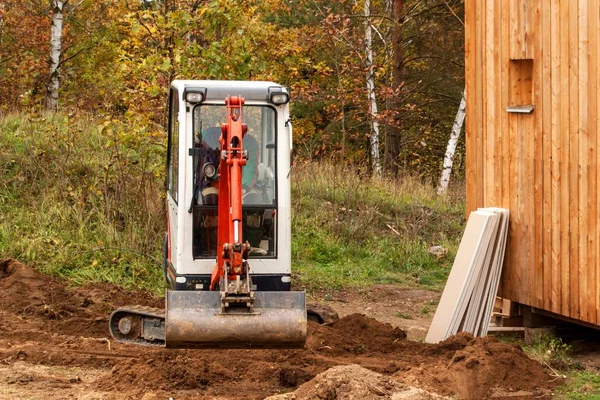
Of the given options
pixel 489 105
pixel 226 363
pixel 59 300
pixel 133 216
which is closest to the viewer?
pixel 226 363

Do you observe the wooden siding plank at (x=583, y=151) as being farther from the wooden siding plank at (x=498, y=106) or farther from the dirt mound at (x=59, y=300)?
the dirt mound at (x=59, y=300)

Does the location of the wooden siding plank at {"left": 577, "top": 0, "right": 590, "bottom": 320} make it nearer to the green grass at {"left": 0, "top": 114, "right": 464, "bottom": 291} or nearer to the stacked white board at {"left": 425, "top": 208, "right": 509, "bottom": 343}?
the stacked white board at {"left": 425, "top": 208, "right": 509, "bottom": 343}

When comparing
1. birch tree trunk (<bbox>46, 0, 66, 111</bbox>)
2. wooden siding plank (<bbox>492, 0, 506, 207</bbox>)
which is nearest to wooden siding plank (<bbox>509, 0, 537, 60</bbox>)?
wooden siding plank (<bbox>492, 0, 506, 207</bbox>)

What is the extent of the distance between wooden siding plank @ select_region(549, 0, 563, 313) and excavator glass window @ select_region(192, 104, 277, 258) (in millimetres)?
2768

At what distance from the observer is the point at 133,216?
47.3 ft

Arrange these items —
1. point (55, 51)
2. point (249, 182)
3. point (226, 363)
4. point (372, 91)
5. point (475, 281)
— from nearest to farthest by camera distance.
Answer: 1. point (226, 363)
2. point (249, 182)
3. point (475, 281)
4. point (55, 51)
5. point (372, 91)

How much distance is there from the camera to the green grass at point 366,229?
14961mm

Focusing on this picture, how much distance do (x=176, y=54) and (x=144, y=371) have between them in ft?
20.2

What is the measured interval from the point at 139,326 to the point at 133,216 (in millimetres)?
4762

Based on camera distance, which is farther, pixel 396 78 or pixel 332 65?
pixel 332 65

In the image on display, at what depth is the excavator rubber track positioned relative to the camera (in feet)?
31.7

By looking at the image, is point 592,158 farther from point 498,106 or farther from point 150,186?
point 150,186

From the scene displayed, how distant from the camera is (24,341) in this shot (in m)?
9.92

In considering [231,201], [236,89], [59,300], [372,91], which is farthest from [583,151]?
[372,91]
